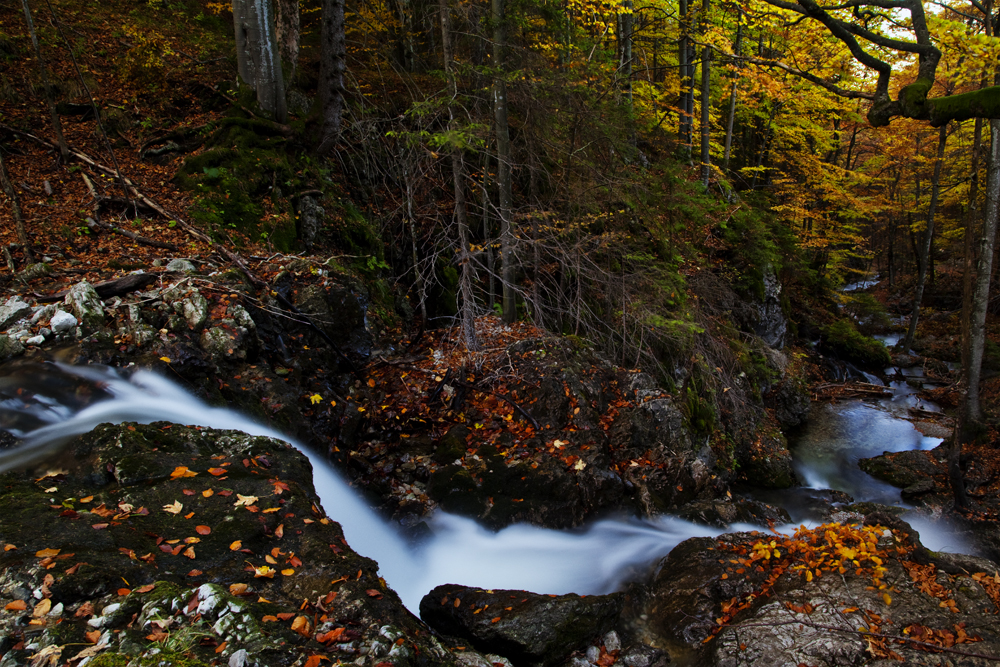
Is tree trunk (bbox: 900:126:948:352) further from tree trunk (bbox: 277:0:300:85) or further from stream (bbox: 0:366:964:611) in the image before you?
tree trunk (bbox: 277:0:300:85)

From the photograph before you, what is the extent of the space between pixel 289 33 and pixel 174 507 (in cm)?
1023

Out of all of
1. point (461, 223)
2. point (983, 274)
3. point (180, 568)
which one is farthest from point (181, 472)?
point (983, 274)

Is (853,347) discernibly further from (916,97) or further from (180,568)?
(180,568)

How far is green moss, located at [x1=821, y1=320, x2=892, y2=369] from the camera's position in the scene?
1547cm

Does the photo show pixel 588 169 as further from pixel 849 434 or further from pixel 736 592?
pixel 849 434

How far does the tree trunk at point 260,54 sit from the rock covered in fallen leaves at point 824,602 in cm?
976

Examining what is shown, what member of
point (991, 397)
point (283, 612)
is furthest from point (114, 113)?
point (991, 397)

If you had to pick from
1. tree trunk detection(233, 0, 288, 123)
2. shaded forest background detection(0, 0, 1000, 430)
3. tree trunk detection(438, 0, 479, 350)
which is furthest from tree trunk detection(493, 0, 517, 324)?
tree trunk detection(233, 0, 288, 123)

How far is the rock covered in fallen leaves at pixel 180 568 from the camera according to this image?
91.0 inches

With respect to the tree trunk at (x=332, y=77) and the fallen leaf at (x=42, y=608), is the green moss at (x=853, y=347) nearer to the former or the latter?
the tree trunk at (x=332, y=77)

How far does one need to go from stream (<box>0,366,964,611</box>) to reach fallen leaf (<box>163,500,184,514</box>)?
4.26 ft

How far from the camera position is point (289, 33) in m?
10.0

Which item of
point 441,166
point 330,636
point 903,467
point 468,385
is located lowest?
point 903,467

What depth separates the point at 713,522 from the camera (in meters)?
6.72
